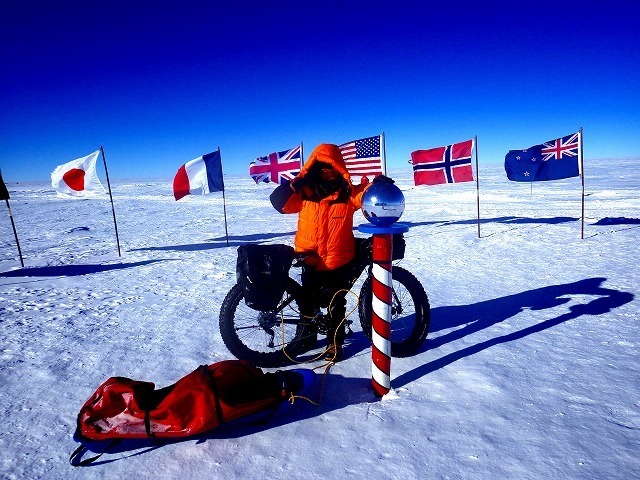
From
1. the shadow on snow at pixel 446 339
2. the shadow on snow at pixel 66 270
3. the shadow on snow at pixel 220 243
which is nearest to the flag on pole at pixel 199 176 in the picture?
the shadow on snow at pixel 220 243

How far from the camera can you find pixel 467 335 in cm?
418

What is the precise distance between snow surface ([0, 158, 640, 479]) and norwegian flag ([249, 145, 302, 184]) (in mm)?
4527

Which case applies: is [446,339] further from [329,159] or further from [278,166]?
[278,166]

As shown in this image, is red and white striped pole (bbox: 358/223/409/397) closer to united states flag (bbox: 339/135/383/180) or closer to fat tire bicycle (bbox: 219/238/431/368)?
fat tire bicycle (bbox: 219/238/431/368)

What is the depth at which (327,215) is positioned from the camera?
337 cm

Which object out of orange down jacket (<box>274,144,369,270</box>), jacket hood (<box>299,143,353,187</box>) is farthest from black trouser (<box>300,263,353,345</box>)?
jacket hood (<box>299,143,353,187</box>)

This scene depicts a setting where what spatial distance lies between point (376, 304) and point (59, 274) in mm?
7637

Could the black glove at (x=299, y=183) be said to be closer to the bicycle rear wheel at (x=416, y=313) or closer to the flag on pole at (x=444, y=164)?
the bicycle rear wheel at (x=416, y=313)

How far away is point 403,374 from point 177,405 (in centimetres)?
195

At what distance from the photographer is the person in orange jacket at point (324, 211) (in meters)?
3.37

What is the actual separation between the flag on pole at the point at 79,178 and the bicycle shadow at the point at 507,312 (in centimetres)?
911

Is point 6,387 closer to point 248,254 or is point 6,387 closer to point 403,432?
point 248,254

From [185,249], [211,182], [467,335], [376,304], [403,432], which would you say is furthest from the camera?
[211,182]

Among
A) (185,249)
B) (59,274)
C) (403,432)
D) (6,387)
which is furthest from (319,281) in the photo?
(185,249)
